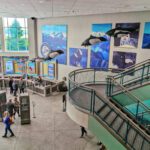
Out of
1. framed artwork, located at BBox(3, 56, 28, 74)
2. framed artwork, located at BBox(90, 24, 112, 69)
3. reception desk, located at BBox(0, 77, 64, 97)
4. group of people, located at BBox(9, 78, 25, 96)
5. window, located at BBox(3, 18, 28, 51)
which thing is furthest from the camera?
window, located at BBox(3, 18, 28, 51)

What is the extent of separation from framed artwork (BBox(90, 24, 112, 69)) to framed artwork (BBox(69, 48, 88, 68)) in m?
0.57

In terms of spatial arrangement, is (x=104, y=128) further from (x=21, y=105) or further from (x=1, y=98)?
(x=1, y=98)

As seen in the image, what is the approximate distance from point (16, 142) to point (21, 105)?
2.04m

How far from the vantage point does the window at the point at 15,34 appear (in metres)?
15.5

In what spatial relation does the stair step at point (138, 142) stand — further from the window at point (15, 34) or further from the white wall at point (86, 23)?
the window at point (15, 34)

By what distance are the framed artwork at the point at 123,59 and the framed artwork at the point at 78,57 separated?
228cm

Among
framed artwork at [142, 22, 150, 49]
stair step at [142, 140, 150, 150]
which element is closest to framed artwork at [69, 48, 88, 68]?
framed artwork at [142, 22, 150, 49]

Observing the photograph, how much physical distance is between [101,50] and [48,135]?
6.11 m

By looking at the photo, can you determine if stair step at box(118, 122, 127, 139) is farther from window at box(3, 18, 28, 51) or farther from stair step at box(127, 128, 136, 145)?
window at box(3, 18, 28, 51)

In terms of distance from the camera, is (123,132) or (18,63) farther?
(18,63)

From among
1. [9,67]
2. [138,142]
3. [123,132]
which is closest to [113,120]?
[123,132]

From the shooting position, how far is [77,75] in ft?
33.5

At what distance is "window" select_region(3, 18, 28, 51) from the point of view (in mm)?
15516

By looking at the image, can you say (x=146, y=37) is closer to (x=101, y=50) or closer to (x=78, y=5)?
(x=101, y=50)
